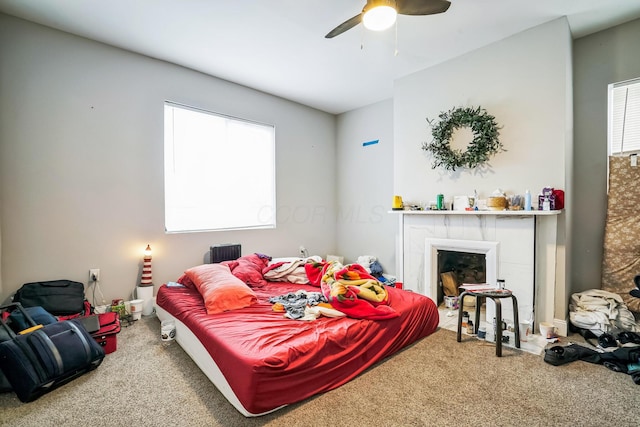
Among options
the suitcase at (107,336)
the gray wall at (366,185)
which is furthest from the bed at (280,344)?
the gray wall at (366,185)

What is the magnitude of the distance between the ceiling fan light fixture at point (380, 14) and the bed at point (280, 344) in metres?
2.11

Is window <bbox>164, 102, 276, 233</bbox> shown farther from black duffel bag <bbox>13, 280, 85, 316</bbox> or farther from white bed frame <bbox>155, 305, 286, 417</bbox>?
white bed frame <bbox>155, 305, 286, 417</bbox>

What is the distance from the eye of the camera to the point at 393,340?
2.22 metres

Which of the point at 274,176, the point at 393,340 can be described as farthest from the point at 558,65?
the point at 274,176

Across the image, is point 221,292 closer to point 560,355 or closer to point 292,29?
point 292,29

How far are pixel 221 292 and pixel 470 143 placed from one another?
2.95 metres

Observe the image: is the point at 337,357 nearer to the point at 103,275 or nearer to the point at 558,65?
the point at 103,275

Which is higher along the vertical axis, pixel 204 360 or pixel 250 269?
pixel 250 269

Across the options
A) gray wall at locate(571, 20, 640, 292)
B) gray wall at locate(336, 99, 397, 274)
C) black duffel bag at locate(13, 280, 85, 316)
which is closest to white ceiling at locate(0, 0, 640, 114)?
gray wall at locate(571, 20, 640, 292)

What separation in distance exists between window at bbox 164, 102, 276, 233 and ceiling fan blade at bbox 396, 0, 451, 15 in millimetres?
2627

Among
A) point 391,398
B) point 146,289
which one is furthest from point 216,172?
point 391,398

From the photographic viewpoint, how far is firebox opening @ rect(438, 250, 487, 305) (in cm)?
341

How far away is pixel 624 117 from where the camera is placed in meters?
2.72

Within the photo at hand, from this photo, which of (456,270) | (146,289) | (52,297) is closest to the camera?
(52,297)
